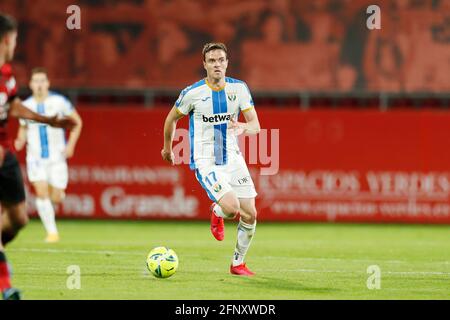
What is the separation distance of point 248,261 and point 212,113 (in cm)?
228

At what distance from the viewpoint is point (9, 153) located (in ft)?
26.9

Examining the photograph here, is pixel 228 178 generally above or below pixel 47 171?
above

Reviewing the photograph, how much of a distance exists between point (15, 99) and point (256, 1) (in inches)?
546

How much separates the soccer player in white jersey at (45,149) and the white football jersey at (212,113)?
4.59 m

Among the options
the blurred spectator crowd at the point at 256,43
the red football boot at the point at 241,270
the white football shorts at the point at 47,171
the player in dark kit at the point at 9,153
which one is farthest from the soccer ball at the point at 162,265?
the blurred spectator crowd at the point at 256,43

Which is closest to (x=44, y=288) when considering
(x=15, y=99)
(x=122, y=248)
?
(x=15, y=99)

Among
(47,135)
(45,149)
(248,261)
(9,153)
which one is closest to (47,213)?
(45,149)

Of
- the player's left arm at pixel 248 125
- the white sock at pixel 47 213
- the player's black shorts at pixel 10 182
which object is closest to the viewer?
the player's black shorts at pixel 10 182

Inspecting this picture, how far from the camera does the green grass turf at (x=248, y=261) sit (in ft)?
29.2

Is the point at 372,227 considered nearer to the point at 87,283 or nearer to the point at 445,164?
the point at 445,164

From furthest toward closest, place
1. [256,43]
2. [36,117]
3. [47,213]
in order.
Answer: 1. [256,43]
2. [47,213]
3. [36,117]

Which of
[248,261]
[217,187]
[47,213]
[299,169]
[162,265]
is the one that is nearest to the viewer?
[162,265]

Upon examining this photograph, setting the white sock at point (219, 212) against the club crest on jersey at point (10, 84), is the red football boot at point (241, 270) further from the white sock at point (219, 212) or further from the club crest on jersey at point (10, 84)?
the club crest on jersey at point (10, 84)

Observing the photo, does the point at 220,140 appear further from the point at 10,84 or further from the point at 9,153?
the point at 10,84
